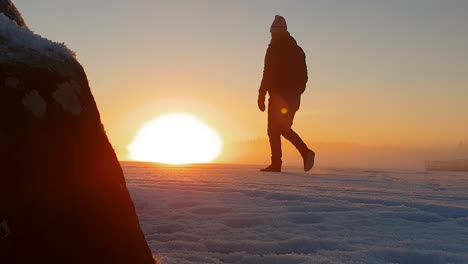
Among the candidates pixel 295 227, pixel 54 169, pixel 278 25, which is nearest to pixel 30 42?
pixel 54 169

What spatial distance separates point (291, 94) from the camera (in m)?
8.29

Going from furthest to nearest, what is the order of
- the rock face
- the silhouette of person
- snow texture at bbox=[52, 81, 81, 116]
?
the silhouette of person, snow texture at bbox=[52, 81, 81, 116], the rock face

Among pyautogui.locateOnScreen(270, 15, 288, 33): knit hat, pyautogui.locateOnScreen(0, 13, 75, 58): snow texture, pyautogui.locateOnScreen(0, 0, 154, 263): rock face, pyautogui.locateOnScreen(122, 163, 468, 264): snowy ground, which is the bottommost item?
pyautogui.locateOnScreen(122, 163, 468, 264): snowy ground

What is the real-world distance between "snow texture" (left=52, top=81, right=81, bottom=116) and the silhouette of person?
679 centimetres

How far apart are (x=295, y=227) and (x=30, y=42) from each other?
188cm

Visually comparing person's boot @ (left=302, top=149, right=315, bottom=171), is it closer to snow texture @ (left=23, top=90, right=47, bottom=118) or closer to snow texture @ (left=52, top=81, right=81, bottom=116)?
snow texture @ (left=52, top=81, right=81, bottom=116)

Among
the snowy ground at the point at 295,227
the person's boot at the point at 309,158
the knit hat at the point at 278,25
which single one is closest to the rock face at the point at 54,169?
the snowy ground at the point at 295,227

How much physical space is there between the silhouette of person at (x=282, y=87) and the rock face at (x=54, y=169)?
6718mm

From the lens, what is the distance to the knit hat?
8.24 m

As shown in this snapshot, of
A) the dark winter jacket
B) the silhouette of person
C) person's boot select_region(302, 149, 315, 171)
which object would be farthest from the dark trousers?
person's boot select_region(302, 149, 315, 171)

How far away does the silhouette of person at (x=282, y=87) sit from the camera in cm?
818

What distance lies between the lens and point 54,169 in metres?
1.36

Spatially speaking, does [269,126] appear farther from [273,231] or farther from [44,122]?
[44,122]

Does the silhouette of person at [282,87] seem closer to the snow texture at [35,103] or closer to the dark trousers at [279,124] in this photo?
the dark trousers at [279,124]
